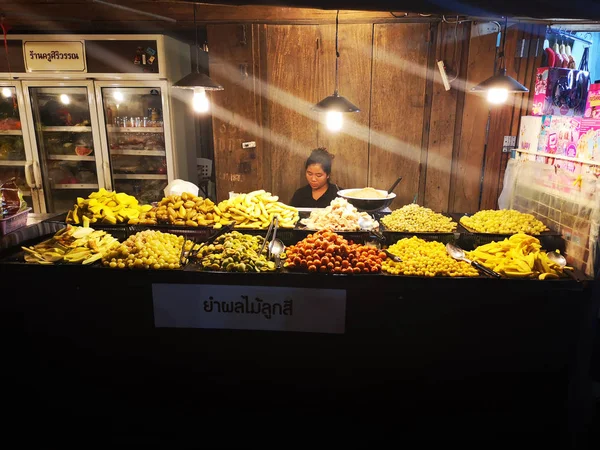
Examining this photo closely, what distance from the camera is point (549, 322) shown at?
253 cm

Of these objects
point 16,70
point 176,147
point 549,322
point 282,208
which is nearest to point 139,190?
point 176,147

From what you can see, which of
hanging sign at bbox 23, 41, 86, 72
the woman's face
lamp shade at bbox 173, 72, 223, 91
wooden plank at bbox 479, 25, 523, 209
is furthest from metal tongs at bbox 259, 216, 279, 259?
hanging sign at bbox 23, 41, 86, 72

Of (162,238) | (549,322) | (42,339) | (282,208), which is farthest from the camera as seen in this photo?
(282,208)

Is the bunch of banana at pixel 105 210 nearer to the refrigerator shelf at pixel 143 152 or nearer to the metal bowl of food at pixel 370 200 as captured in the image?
the refrigerator shelf at pixel 143 152

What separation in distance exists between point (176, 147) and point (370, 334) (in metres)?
3.89

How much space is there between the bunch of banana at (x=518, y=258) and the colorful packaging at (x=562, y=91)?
1246mm

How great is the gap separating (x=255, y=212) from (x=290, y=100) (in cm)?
217

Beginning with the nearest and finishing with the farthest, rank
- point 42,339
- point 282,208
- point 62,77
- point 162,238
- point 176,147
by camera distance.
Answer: point 42,339, point 162,238, point 282,208, point 62,77, point 176,147

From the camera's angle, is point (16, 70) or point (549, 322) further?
point (16, 70)

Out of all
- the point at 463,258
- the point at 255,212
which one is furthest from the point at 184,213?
the point at 463,258

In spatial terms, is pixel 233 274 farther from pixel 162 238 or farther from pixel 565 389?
pixel 565 389

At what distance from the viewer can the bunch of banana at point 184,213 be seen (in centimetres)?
333

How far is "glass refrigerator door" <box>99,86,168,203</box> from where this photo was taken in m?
5.21

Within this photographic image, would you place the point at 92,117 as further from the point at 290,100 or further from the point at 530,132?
the point at 530,132
